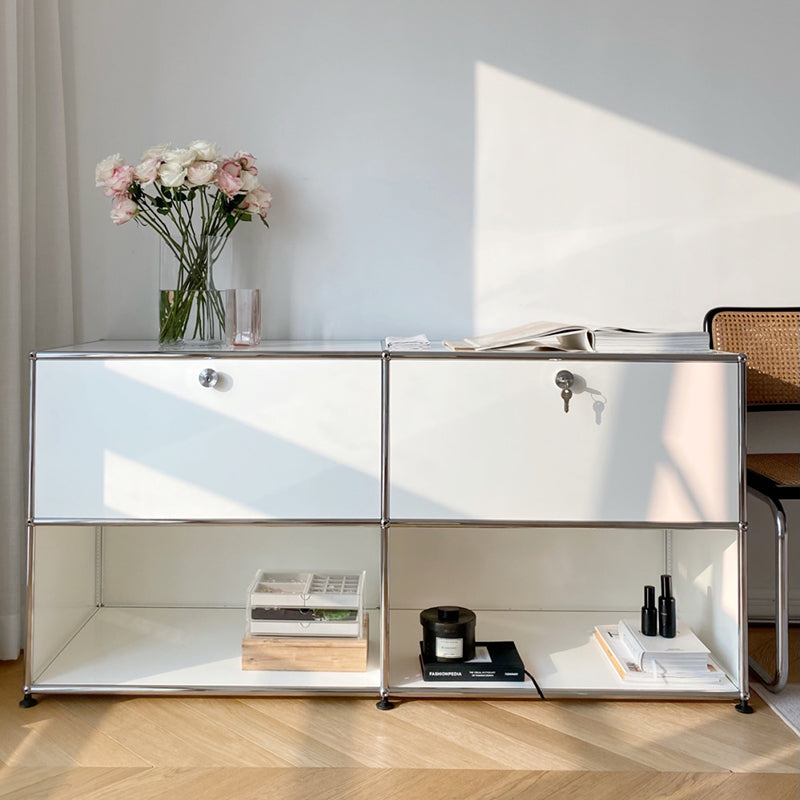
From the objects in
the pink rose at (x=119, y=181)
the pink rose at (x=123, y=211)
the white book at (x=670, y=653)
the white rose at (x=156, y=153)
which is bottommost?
the white book at (x=670, y=653)

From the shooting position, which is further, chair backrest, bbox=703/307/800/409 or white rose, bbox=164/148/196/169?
chair backrest, bbox=703/307/800/409

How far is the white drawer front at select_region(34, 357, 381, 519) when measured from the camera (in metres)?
1.68

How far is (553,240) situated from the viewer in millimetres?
2111

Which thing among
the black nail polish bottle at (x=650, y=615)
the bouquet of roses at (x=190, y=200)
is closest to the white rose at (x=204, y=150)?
the bouquet of roses at (x=190, y=200)

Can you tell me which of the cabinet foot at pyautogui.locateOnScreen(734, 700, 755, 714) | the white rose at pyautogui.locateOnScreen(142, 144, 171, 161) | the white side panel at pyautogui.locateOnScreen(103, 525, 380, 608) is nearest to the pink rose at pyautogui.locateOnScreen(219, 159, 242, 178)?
the white rose at pyautogui.locateOnScreen(142, 144, 171, 161)

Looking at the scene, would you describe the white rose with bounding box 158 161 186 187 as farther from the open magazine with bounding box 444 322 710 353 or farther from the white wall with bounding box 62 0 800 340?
the open magazine with bounding box 444 322 710 353

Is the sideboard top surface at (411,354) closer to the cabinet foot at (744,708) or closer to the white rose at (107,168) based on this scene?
the white rose at (107,168)

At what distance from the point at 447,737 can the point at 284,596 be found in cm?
44

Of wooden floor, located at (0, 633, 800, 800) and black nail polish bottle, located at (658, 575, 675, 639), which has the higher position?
black nail polish bottle, located at (658, 575, 675, 639)

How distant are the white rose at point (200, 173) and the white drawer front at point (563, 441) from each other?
1.92 feet

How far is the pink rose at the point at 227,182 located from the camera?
1905mm

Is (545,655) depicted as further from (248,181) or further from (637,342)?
(248,181)

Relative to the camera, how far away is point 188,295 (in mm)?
1919

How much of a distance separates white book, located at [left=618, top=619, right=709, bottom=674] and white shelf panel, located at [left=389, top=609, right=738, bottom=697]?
41 millimetres
